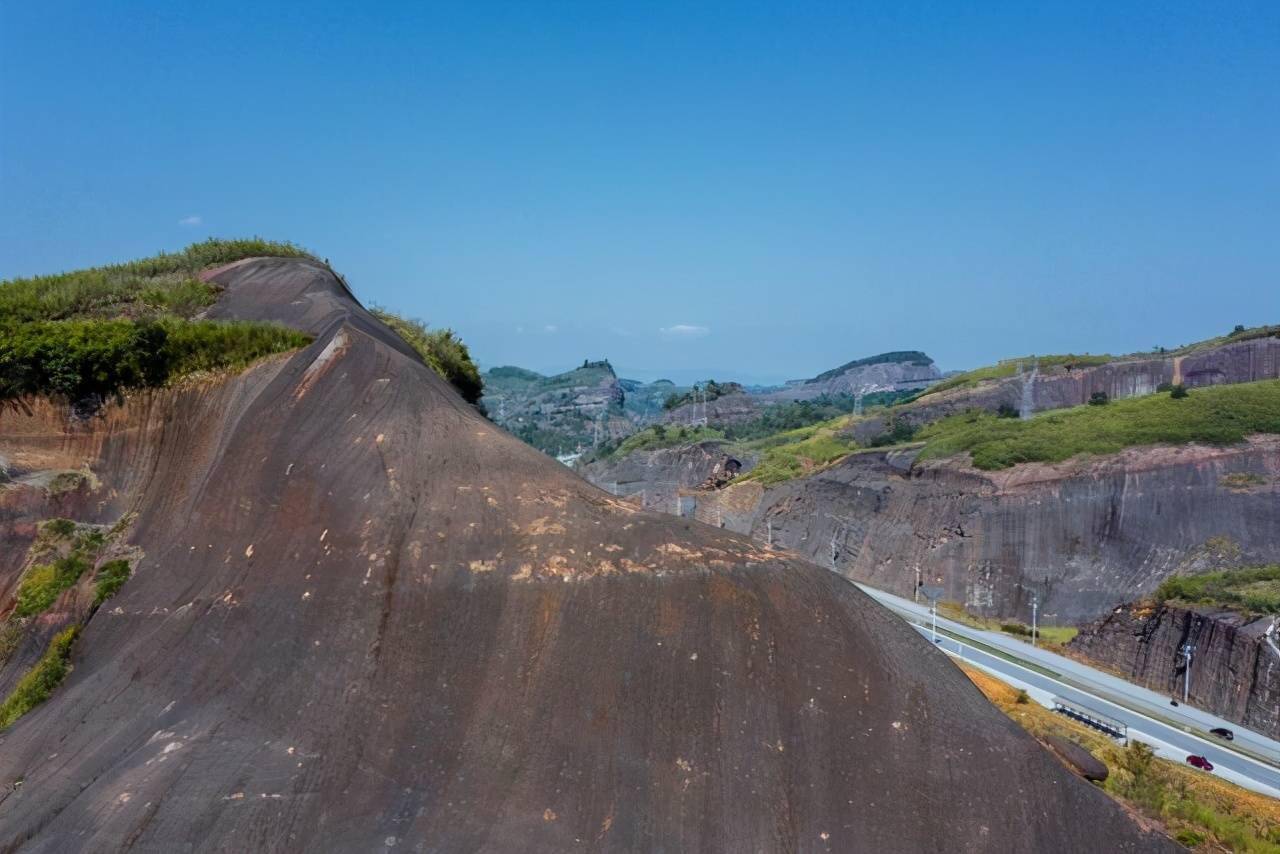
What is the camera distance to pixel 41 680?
34.8 ft

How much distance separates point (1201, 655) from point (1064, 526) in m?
13.4

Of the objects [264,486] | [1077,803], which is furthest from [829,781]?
[264,486]

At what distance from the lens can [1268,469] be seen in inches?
1780

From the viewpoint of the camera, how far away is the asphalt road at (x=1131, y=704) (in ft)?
90.2

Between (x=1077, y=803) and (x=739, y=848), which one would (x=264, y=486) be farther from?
(x=1077, y=803)

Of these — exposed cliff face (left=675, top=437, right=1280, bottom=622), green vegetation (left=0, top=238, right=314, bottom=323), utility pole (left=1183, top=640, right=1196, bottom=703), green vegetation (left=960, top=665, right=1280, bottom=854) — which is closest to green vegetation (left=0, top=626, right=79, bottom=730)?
green vegetation (left=0, top=238, right=314, bottom=323)

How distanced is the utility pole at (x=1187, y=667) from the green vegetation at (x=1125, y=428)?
17.0 m

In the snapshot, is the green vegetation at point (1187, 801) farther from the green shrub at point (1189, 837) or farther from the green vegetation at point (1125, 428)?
the green vegetation at point (1125, 428)

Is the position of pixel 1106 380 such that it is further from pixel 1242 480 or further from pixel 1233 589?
pixel 1233 589

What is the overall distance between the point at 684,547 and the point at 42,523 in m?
10.8

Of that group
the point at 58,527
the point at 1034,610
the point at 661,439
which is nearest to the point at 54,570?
the point at 58,527

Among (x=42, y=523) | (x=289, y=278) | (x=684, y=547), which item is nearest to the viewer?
(x=684, y=547)

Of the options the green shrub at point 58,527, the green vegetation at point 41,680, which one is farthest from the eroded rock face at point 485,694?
the green shrub at point 58,527

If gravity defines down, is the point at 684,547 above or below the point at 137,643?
above
